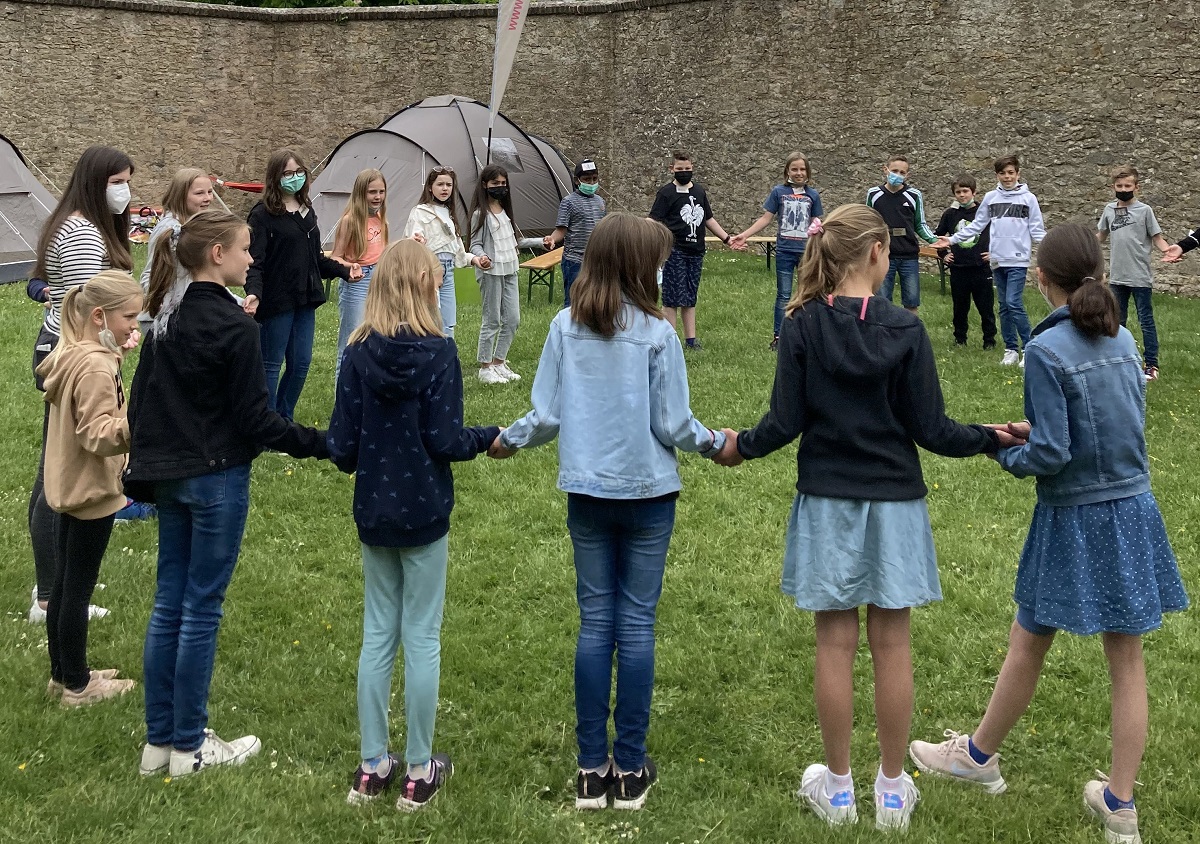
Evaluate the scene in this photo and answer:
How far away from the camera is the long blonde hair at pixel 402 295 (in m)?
3.24

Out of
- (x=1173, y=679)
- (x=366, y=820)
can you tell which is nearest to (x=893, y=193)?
(x=1173, y=679)

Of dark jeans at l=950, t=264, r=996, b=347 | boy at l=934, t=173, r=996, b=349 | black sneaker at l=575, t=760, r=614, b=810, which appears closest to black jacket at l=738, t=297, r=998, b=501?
black sneaker at l=575, t=760, r=614, b=810

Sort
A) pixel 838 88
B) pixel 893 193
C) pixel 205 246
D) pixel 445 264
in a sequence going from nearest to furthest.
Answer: pixel 205 246, pixel 445 264, pixel 893 193, pixel 838 88

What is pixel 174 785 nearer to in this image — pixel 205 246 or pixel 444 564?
pixel 444 564

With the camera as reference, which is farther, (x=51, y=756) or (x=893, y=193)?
(x=893, y=193)

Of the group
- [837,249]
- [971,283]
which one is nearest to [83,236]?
[837,249]

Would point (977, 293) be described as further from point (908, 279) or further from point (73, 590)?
point (73, 590)

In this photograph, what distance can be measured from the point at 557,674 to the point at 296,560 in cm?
177

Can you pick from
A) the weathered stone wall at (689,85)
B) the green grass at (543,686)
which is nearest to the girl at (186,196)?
the green grass at (543,686)

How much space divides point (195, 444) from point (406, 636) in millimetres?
818

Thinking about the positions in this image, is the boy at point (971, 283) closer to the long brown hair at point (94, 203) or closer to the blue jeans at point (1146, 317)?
the blue jeans at point (1146, 317)

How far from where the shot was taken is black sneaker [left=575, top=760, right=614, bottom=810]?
11.0ft

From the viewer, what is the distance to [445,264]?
8.21 metres

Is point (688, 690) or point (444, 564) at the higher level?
point (444, 564)
